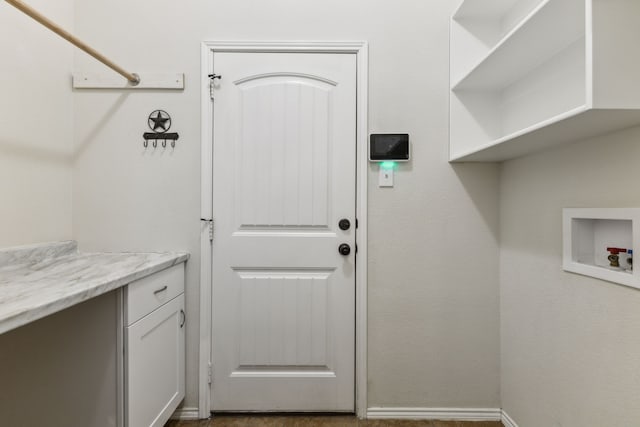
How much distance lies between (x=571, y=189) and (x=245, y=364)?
176 cm

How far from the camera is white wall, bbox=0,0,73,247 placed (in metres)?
1.43

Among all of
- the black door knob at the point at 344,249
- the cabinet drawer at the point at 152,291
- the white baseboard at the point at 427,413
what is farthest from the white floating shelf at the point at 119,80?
the white baseboard at the point at 427,413

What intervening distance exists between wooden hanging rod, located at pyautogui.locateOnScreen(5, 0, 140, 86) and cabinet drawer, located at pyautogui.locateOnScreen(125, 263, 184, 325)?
1.02 metres

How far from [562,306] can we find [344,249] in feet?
3.26

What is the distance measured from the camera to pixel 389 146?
68.5 inches

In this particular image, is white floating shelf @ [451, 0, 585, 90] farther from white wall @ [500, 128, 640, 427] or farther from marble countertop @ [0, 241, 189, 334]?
marble countertop @ [0, 241, 189, 334]

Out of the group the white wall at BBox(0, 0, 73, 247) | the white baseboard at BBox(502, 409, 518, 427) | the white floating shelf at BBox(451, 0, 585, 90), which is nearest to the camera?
the white floating shelf at BBox(451, 0, 585, 90)

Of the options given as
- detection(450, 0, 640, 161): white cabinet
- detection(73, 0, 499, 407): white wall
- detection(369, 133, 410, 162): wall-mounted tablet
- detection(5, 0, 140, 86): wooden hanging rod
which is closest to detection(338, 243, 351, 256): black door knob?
detection(73, 0, 499, 407): white wall

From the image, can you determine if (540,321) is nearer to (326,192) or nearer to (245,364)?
(326,192)

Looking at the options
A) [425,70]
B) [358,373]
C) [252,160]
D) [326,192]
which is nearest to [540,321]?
[358,373]

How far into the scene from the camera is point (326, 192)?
1766mm

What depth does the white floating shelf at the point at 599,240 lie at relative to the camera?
1.04 metres

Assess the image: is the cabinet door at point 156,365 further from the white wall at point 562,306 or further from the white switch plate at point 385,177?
the white wall at point 562,306

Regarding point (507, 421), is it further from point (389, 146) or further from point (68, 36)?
point (68, 36)
